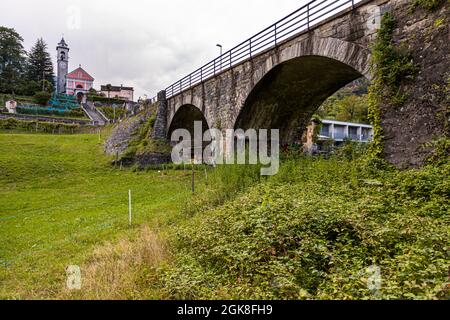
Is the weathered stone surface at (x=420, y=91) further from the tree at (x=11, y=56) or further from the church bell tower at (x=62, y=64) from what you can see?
the church bell tower at (x=62, y=64)

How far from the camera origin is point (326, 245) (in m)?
4.35

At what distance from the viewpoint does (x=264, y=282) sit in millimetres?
3543

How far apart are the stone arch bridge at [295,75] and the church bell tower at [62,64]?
75510 mm

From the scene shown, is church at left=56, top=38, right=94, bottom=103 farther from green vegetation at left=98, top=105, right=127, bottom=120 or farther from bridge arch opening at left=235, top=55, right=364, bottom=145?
bridge arch opening at left=235, top=55, right=364, bottom=145

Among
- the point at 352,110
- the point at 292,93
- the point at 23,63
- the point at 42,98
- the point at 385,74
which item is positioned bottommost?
the point at 385,74

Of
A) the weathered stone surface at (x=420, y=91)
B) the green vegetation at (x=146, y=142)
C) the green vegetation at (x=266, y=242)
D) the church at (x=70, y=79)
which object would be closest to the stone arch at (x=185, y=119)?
the green vegetation at (x=146, y=142)

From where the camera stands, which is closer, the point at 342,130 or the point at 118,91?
the point at 342,130

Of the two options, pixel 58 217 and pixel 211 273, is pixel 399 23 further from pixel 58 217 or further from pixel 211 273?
pixel 58 217

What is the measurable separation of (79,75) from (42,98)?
3294cm

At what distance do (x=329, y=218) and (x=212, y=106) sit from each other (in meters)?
13.5

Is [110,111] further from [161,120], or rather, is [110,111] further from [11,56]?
[161,120]

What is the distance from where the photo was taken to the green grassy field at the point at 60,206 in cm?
611

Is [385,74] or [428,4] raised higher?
[428,4]

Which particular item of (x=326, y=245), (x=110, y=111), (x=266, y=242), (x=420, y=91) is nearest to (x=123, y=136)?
(x=420, y=91)
